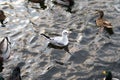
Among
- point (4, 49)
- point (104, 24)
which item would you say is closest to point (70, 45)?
point (104, 24)

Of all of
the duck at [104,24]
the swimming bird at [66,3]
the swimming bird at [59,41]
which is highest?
the swimming bird at [66,3]

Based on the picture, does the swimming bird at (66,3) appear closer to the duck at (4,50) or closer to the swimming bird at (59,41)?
the swimming bird at (59,41)

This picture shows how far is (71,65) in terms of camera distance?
1484 centimetres

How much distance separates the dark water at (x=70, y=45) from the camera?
14438mm

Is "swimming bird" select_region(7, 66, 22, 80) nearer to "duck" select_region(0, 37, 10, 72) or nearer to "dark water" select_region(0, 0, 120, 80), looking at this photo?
"dark water" select_region(0, 0, 120, 80)

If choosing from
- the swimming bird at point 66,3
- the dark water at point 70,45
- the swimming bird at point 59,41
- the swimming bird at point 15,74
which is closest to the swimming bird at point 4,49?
the dark water at point 70,45

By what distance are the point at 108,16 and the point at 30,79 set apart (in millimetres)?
6735

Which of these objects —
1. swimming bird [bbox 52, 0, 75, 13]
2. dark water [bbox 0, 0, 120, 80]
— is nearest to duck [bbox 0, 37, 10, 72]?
dark water [bbox 0, 0, 120, 80]

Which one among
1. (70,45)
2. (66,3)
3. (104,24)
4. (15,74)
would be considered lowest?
(70,45)

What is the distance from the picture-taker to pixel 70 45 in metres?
16.6

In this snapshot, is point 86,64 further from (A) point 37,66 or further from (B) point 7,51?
(B) point 7,51

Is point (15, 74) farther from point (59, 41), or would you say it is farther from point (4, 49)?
point (59, 41)

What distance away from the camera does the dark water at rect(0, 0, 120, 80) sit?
14.4 meters

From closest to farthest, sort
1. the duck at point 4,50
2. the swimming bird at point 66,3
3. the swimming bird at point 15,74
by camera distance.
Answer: the swimming bird at point 15,74 → the duck at point 4,50 → the swimming bird at point 66,3
